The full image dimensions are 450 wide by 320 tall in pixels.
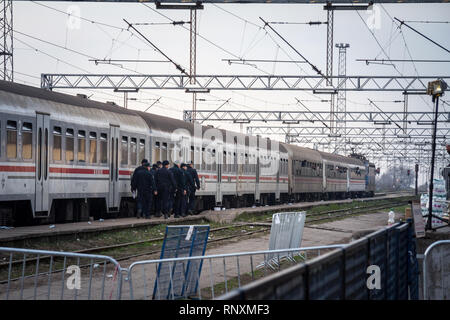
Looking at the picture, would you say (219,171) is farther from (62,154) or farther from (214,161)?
(62,154)

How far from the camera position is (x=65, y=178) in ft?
60.3

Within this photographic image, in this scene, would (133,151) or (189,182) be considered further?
(189,182)

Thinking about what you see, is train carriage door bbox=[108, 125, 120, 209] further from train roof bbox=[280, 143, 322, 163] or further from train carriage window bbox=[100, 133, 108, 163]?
train roof bbox=[280, 143, 322, 163]

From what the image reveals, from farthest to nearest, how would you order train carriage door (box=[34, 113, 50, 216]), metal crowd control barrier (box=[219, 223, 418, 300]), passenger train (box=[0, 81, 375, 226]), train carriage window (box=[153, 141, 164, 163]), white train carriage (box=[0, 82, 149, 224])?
1. train carriage window (box=[153, 141, 164, 163])
2. train carriage door (box=[34, 113, 50, 216])
3. passenger train (box=[0, 81, 375, 226])
4. white train carriage (box=[0, 82, 149, 224])
5. metal crowd control barrier (box=[219, 223, 418, 300])

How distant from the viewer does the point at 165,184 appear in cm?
2225

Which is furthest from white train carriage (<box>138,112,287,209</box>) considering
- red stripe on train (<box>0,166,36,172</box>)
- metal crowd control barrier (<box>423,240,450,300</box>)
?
metal crowd control barrier (<box>423,240,450,300</box>)

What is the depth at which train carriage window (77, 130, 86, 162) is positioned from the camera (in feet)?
63.4

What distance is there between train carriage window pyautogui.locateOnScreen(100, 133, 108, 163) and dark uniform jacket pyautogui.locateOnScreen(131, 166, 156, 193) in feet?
3.34

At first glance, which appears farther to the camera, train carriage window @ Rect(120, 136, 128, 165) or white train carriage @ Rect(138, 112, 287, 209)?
white train carriage @ Rect(138, 112, 287, 209)

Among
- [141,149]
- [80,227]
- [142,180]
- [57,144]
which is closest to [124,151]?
[141,149]

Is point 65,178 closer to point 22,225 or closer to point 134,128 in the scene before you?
point 22,225

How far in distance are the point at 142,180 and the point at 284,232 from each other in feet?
29.9
